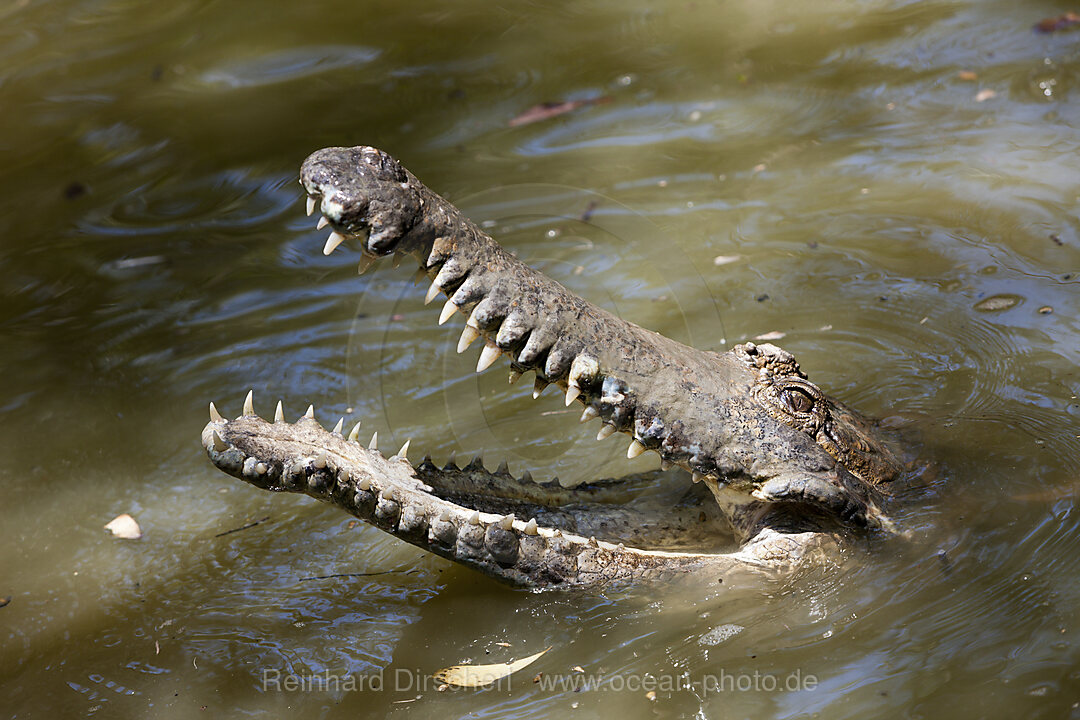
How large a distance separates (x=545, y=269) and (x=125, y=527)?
288 cm

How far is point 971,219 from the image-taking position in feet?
18.6

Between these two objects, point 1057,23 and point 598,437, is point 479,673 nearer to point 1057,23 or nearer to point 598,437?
point 598,437

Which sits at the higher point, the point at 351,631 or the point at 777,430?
the point at 777,430

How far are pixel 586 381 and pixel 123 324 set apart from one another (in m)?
3.84

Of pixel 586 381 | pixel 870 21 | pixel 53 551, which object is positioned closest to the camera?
pixel 586 381

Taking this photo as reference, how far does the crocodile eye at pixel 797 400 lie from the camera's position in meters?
3.43

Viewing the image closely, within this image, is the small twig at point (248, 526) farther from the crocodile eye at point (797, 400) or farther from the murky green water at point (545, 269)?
the crocodile eye at point (797, 400)

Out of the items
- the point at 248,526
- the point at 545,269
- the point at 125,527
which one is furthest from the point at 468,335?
the point at 545,269

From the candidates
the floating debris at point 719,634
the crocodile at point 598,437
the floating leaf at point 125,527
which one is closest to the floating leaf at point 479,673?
the crocodile at point 598,437

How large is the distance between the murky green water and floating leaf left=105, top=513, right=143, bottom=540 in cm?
7

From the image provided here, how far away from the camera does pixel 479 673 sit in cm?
325

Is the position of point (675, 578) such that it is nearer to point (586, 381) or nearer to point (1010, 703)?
point (586, 381)

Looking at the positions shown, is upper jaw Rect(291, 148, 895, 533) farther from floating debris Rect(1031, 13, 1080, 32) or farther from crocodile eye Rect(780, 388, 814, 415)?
floating debris Rect(1031, 13, 1080, 32)

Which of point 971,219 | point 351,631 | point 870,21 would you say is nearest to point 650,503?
point 351,631
